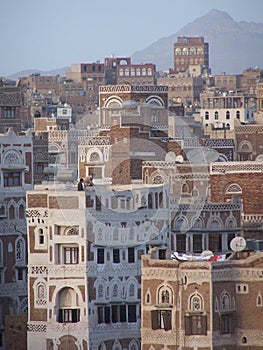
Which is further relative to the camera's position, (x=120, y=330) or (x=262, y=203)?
(x=262, y=203)

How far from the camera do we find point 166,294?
62719mm

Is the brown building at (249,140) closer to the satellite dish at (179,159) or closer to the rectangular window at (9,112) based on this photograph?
the rectangular window at (9,112)

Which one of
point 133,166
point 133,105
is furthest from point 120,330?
point 133,105

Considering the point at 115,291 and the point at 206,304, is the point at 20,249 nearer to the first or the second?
the point at 115,291

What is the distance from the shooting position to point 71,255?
69.7m

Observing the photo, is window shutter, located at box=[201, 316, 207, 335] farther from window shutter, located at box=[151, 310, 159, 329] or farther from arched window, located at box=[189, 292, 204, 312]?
window shutter, located at box=[151, 310, 159, 329]

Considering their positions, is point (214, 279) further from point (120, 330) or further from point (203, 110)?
point (203, 110)

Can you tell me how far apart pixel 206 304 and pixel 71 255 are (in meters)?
9.07

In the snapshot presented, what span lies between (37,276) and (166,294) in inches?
336

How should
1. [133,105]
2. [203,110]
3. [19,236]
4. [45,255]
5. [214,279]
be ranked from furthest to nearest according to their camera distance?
[203,110]
[133,105]
[19,236]
[45,255]
[214,279]

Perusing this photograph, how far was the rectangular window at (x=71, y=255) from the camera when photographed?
228ft

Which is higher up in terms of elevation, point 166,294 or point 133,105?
point 133,105

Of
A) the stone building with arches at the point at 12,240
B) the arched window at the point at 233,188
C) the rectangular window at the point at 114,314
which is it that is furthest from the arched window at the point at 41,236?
the arched window at the point at 233,188

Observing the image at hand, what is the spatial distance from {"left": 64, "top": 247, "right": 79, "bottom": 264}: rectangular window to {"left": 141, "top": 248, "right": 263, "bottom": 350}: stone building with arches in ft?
22.7
